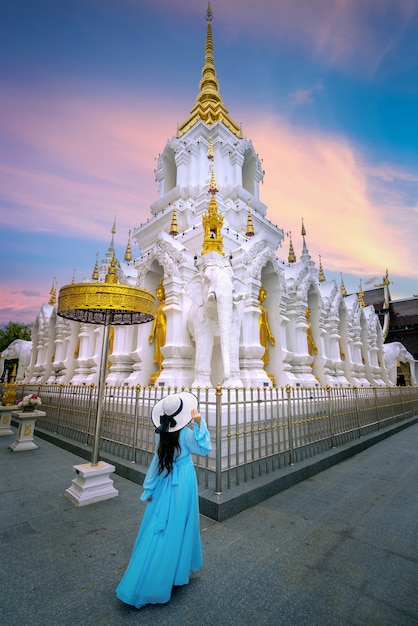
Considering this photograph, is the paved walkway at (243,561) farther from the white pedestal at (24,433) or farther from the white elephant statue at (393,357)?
the white elephant statue at (393,357)

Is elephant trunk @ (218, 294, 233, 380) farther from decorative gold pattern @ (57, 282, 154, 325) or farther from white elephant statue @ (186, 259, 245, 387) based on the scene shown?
decorative gold pattern @ (57, 282, 154, 325)

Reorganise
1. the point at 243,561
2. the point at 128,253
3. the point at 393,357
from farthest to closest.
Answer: the point at 393,357
the point at 128,253
the point at 243,561

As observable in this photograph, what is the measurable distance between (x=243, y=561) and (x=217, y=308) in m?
4.57

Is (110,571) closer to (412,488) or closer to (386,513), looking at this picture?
(386,513)

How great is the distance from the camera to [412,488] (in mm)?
4652

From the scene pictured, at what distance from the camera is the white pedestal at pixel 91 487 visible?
12.8 ft

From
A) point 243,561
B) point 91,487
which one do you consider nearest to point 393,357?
point 243,561

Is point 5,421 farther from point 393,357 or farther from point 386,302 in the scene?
point 386,302

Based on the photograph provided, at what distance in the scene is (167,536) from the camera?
216 cm

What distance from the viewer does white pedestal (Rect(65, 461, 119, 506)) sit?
389 cm

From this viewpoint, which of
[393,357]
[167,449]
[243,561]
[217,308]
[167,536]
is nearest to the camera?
[167,536]

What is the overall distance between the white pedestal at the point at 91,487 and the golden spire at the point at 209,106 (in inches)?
684

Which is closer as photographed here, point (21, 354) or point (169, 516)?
point (169, 516)

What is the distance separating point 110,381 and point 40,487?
4808 millimetres
